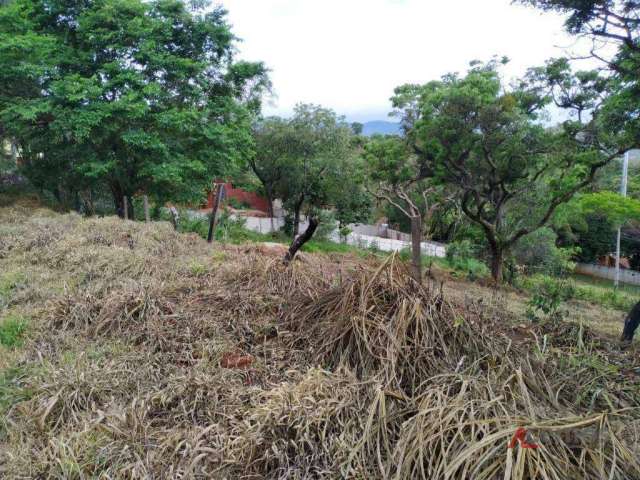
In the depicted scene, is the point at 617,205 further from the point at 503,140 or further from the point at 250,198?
the point at 250,198

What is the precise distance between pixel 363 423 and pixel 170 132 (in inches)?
416

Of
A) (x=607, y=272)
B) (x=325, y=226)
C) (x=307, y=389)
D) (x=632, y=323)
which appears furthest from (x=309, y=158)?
(x=607, y=272)

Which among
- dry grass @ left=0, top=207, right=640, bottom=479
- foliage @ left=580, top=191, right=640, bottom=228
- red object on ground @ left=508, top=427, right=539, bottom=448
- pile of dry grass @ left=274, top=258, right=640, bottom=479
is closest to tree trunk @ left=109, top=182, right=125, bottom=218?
dry grass @ left=0, top=207, right=640, bottom=479

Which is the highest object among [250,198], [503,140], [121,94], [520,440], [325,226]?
[121,94]

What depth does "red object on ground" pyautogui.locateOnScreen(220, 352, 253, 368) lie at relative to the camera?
3.25m

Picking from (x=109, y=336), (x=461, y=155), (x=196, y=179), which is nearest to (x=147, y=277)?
(x=109, y=336)

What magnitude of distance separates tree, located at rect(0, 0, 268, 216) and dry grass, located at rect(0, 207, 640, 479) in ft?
22.5

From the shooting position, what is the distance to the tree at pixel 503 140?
337 inches

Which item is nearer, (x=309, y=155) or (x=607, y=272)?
(x=309, y=155)

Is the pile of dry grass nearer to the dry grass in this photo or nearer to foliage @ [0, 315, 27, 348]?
the dry grass

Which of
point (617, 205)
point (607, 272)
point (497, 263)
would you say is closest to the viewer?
point (617, 205)

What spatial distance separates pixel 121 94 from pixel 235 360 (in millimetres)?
9301

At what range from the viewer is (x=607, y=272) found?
21.8 m

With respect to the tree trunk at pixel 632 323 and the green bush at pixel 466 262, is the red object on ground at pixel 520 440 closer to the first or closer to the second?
the tree trunk at pixel 632 323
